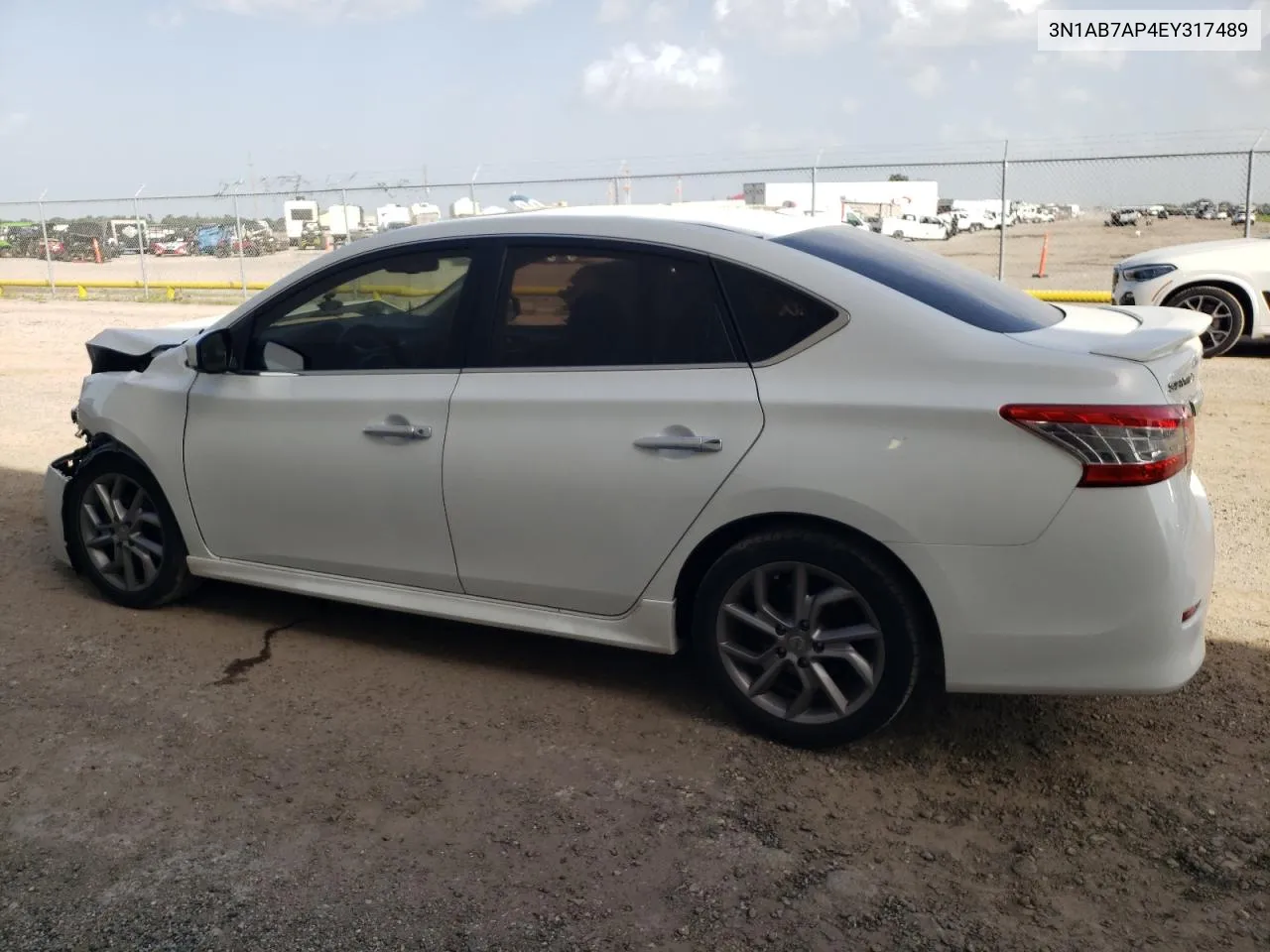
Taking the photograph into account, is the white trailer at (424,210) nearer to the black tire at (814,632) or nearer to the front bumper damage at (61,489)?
the front bumper damage at (61,489)

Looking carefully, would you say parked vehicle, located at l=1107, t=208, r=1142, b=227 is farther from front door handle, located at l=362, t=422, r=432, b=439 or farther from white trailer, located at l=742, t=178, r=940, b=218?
front door handle, located at l=362, t=422, r=432, b=439

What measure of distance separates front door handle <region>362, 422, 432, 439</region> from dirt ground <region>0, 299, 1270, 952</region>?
0.94 meters

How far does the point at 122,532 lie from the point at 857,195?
18.0 m

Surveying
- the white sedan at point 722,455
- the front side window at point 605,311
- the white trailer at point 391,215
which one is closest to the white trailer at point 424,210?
the white trailer at point 391,215

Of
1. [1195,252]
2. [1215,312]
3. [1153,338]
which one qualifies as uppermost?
[1195,252]

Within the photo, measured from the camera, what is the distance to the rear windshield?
3.61 metres

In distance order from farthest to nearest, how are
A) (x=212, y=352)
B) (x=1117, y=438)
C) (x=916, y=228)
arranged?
(x=916, y=228) < (x=212, y=352) < (x=1117, y=438)

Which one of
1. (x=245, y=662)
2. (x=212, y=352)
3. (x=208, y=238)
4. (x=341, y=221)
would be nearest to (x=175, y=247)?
(x=208, y=238)

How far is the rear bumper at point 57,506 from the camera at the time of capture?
5.20 metres

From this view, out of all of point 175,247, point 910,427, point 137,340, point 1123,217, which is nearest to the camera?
point 910,427

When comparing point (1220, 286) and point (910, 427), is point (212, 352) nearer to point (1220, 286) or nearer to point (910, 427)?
point (910, 427)

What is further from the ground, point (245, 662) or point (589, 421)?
point (589, 421)

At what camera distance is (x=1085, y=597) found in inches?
128

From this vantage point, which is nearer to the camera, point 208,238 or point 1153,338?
point 1153,338
